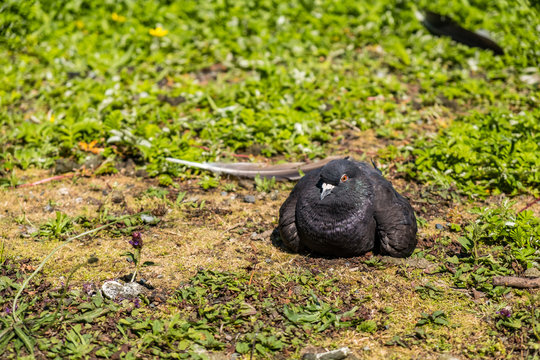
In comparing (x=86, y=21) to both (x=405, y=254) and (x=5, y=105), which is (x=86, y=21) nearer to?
(x=5, y=105)

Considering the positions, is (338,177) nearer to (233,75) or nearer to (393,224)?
(393,224)

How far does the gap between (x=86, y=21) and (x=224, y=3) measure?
2441 mm

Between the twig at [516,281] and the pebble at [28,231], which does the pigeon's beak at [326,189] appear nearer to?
the twig at [516,281]

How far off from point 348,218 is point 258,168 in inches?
74.9

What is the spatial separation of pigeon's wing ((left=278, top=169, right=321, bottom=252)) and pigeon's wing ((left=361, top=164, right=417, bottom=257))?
563 millimetres

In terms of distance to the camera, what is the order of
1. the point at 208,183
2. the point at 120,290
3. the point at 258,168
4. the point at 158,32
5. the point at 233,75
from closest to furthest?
1. the point at 120,290
2. the point at 208,183
3. the point at 258,168
4. the point at 233,75
5. the point at 158,32

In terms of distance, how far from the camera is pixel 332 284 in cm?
473

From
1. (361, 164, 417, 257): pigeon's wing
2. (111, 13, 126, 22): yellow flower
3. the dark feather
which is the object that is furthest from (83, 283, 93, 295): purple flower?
the dark feather

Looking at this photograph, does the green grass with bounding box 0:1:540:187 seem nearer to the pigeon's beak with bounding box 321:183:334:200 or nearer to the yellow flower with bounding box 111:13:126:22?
the yellow flower with bounding box 111:13:126:22

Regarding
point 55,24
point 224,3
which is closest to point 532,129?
point 224,3

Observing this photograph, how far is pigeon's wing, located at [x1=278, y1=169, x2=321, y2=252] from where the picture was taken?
201 inches

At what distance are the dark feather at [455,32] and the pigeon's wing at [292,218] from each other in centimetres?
527

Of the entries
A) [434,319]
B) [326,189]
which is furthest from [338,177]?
[434,319]

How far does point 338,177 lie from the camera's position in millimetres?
4852
